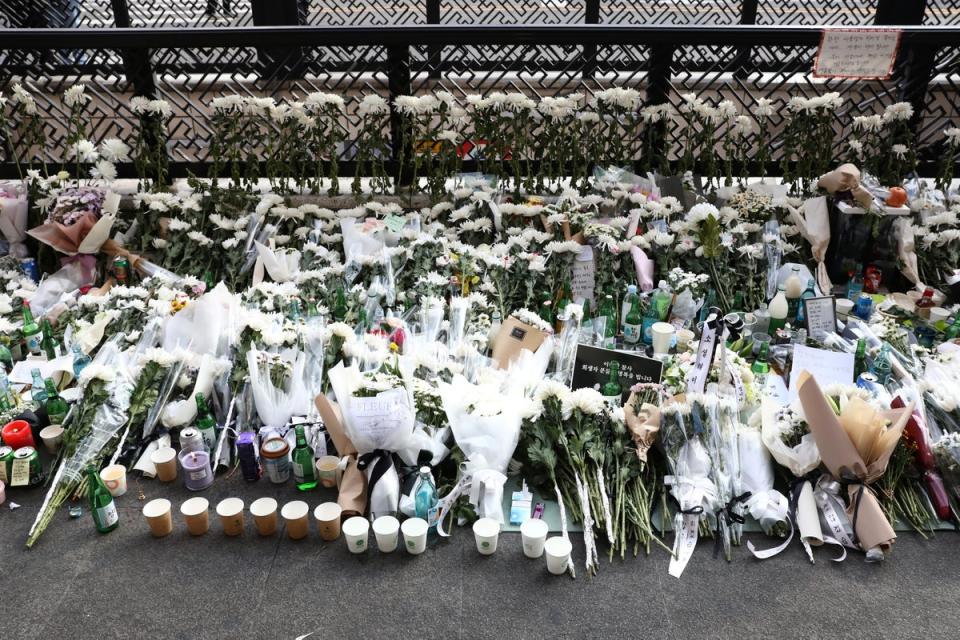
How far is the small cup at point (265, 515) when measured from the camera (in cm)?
239

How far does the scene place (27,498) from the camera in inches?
101

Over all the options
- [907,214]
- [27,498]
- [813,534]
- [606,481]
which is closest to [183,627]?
[27,498]

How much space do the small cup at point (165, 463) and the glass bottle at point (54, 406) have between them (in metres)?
0.50

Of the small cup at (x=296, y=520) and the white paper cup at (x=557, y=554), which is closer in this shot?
the white paper cup at (x=557, y=554)

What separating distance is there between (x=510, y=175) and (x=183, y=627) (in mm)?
3397

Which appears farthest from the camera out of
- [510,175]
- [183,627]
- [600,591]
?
[510,175]

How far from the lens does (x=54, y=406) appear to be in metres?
2.87

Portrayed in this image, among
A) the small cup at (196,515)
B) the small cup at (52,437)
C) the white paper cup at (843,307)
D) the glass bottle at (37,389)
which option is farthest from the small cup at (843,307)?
the glass bottle at (37,389)

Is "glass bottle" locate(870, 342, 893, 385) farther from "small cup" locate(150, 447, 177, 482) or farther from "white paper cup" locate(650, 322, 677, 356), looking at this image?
"small cup" locate(150, 447, 177, 482)

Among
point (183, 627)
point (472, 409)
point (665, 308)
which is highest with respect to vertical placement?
point (665, 308)

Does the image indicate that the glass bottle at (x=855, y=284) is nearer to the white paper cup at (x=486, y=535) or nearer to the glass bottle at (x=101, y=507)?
the white paper cup at (x=486, y=535)

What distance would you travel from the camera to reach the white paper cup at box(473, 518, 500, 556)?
231 cm

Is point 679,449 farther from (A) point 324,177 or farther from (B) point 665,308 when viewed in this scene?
(A) point 324,177

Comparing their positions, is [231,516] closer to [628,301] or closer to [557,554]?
[557,554]
